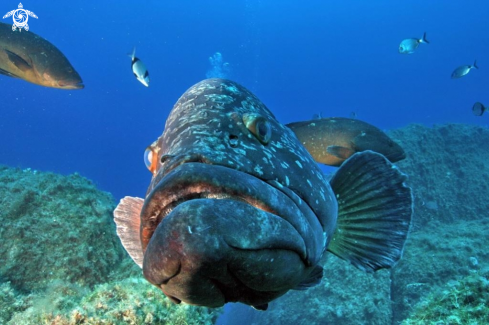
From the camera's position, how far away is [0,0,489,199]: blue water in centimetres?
10844

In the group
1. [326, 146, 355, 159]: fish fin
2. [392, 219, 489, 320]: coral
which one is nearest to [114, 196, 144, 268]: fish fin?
[326, 146, 355, 159]: fish fin

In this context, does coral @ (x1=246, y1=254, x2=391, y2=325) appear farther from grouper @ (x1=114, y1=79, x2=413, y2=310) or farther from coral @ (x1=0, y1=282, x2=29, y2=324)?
coral @ (x1=0, y1=282, x2=29, y2=324)

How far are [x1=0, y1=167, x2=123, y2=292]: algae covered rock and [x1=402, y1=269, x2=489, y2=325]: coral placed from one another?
5487mm

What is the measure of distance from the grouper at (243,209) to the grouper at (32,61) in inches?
164

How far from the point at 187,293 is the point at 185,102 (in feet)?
6.77

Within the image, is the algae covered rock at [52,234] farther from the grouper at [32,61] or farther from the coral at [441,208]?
the coral at [441,208]

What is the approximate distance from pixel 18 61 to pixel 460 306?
7930mm

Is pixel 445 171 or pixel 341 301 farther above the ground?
pixel 445 171

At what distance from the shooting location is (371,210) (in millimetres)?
3572

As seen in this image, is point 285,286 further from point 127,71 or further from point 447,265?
point 127,71

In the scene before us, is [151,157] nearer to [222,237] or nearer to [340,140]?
[222,237]

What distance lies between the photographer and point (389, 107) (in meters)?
145

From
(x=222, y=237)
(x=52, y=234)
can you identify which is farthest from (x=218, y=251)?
(x=52, y=234)

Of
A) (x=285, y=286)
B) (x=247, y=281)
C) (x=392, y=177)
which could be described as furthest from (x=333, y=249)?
(x=247, y=281)
